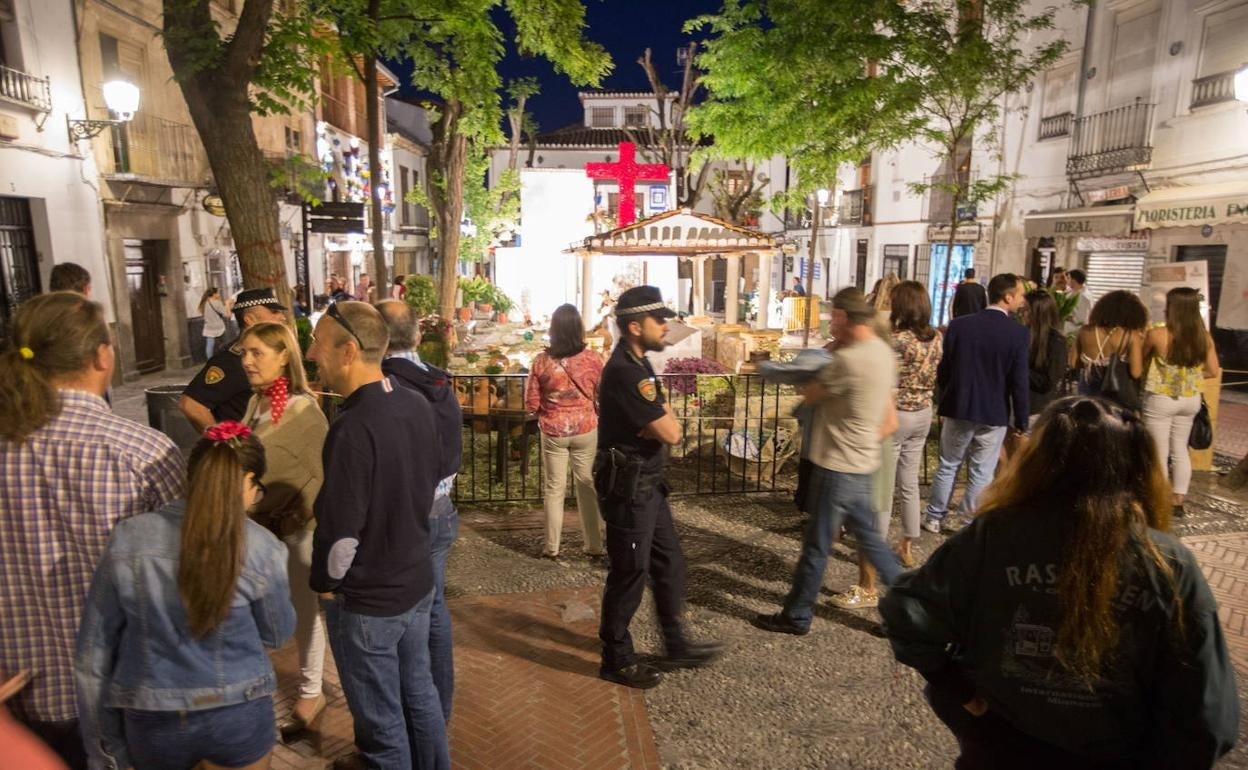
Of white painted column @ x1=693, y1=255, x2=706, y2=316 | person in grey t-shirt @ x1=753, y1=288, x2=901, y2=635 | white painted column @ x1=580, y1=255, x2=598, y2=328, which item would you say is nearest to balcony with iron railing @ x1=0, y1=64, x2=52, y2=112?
white painted column @ x1=580, y1=255, x2=598, y2=328

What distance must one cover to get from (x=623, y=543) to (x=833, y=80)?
36.8 feet

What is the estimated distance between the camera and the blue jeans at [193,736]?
2037 mm

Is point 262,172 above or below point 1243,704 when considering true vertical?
above

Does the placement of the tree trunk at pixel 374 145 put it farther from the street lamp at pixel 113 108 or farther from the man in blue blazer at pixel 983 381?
the man in blue blazer at pixel 983 381

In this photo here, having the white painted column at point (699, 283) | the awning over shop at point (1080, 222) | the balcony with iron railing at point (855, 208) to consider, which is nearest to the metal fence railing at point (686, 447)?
the awning over shop at point (1080, 222)

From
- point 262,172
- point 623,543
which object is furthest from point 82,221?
point 623,543

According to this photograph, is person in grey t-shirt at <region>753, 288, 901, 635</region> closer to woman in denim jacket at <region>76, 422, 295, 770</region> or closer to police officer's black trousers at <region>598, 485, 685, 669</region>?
police officer's black trousers at <region>598, 485, 685, 669</region>

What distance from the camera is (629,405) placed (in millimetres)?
3695

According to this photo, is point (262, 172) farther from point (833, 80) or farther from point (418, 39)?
point (833, 80)

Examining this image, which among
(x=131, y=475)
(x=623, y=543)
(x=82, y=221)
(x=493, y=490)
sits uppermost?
(x=82, y=221)

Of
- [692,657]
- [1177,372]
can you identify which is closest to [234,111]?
[692,657]

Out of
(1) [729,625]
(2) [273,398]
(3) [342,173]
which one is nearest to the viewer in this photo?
(2) [273,398]

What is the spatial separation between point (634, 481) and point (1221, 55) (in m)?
14.6

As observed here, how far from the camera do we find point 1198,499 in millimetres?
6879
